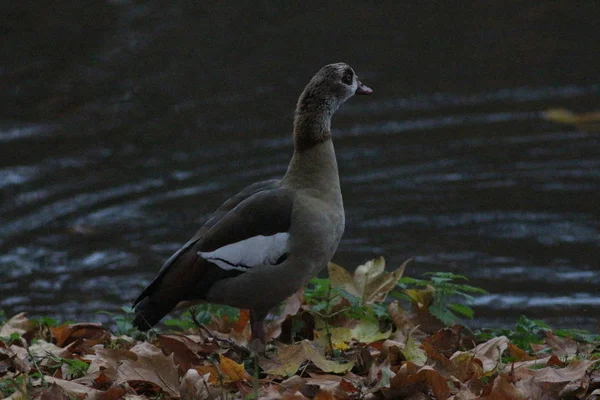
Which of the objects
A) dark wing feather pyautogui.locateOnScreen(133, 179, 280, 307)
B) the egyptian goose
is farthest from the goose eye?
dark wing feather pyautogui.locateOnScreen(133, 179, 280, 307)

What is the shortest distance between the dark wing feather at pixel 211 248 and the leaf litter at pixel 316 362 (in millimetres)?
202

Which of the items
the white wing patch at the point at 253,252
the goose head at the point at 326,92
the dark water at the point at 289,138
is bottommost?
the dark water at the point at 289,138

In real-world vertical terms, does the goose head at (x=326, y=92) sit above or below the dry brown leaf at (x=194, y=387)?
above

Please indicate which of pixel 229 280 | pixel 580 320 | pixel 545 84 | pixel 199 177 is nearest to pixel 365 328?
pixel 229 280

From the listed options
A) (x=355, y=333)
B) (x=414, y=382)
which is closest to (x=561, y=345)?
(x=355, y=333)

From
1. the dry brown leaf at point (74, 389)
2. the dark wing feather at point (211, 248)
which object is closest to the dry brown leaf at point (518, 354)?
the dark wing feather at point (211, 248)

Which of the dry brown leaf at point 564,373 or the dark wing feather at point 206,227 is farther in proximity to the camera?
the dark wing feather at point 206,227

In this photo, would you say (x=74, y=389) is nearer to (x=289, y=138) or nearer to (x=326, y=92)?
(x=326, y=92)

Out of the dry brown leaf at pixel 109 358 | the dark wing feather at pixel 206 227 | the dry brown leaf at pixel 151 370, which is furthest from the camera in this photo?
the dark wing feather at pixel 206 227

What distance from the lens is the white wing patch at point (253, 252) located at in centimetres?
523

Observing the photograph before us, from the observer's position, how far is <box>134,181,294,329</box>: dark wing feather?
5.26 metres

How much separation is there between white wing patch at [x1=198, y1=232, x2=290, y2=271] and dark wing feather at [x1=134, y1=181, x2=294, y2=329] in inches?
0.9

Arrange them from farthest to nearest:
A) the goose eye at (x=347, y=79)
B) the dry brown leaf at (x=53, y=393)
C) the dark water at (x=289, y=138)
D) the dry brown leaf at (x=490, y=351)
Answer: the dark water at (x=289, y=138) → the goose eye at (x=347, y=79) → the dry brown leaf at (x=490, y=351) → the dry brown leaf at (x=53, y=393)

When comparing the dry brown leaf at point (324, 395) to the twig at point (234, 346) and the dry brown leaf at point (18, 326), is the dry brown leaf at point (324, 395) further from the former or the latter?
the dry brown leaf at point (18, 326)
